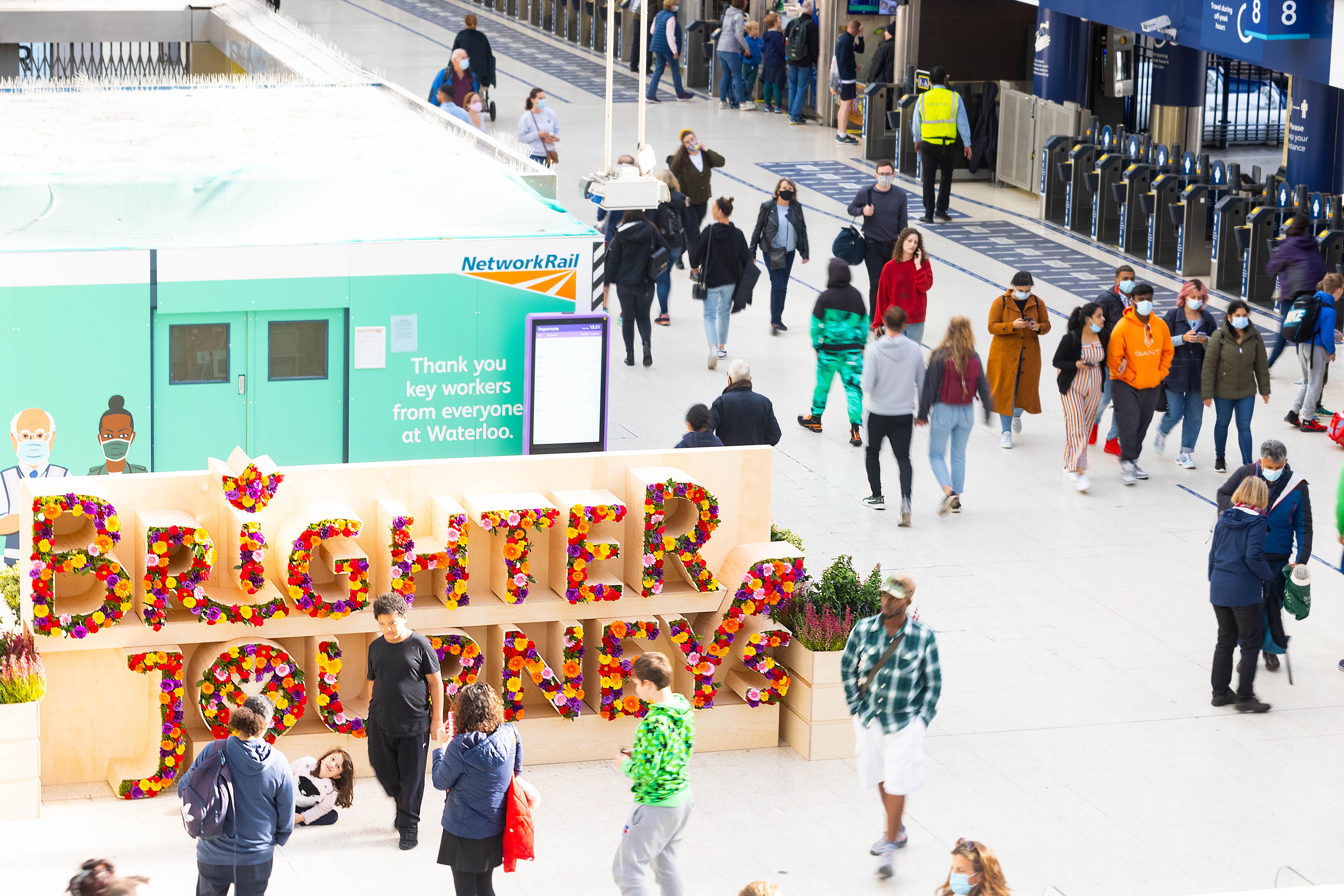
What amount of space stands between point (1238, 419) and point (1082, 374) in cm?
136

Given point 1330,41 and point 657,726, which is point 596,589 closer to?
point 657,726

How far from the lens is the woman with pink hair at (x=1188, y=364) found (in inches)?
593

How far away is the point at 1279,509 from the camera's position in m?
11.0

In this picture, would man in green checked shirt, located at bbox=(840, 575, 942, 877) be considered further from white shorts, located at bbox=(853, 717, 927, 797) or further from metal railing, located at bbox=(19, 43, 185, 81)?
metal railing, located at bbox=(19, 43, 185, 81)

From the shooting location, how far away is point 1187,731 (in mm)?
10734

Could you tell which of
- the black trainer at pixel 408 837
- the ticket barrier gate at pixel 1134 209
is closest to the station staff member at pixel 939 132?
the ticket barrier gate at pixel 1134 209

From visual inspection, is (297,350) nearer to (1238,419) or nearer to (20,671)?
(20,671)

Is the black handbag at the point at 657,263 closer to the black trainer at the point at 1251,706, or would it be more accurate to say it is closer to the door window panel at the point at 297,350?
the door window panel at the point at 297,350

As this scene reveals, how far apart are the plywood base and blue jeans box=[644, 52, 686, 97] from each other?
2484cm

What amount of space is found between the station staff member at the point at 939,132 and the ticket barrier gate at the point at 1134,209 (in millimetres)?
2057

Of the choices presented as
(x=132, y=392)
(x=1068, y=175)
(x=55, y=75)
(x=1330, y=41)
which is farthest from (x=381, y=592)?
(x=55, y=75)

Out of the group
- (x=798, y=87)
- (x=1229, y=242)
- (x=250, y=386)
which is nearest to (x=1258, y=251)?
(x=1229, y=242)

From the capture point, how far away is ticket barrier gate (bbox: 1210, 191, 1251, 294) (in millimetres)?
20688

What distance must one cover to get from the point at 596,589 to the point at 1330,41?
12.1 metres
